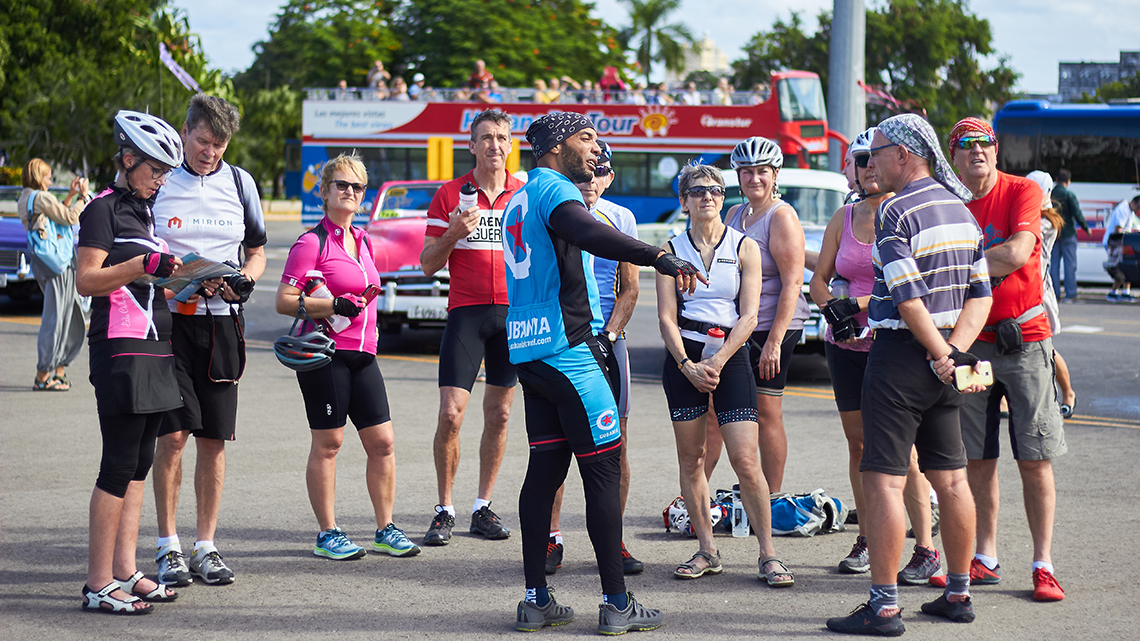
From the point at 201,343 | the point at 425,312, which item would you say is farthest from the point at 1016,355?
the point at 425,312

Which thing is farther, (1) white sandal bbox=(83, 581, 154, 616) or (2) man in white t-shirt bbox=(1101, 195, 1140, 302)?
(2) man in white t-shirt bbox=(1101, 195, 1140, 302)

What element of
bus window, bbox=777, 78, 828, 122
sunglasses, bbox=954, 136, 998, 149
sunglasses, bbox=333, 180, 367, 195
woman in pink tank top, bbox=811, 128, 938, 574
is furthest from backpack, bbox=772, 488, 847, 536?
bus window, bbox=777, 78, 828, 122

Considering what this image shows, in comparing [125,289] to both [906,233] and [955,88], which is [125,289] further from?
[955,88]

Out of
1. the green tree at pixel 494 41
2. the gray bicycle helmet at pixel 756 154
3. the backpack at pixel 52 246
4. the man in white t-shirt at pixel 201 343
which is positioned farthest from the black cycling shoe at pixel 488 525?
the green tree at pixel 494 41

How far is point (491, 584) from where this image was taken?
5035 mm

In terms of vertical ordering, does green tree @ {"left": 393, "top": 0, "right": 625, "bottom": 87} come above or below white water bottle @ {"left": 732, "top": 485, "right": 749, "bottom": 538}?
above

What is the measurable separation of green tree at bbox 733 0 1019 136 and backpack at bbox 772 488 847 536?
53796 mm

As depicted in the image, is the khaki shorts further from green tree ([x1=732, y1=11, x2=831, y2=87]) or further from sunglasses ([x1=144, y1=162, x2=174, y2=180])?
green tree ([x1=732, y1=11, x2=831, y2=87])

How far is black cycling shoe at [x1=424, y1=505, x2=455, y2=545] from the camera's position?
5648 mm

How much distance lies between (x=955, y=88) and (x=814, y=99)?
33908 mm

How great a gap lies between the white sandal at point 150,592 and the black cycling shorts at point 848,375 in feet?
10.3

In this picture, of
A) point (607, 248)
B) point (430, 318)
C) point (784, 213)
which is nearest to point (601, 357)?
point (607, 248)

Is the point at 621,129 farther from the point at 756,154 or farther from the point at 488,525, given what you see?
the point at 488,525

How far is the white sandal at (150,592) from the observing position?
473 centimetres
